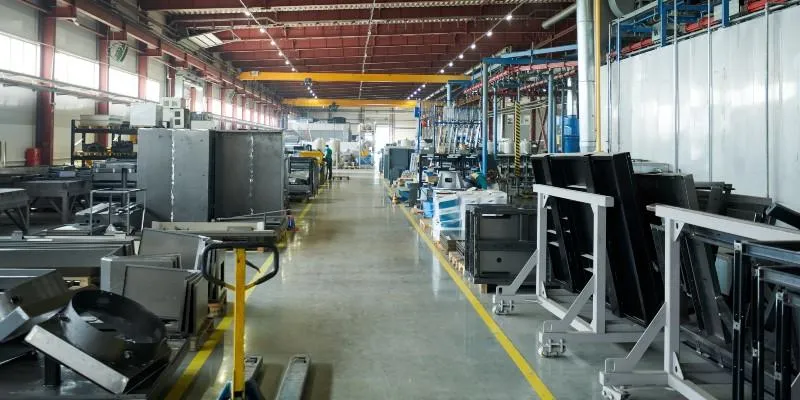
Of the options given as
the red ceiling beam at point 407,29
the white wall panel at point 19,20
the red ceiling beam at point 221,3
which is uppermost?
the red ceiling beam at point 407,29

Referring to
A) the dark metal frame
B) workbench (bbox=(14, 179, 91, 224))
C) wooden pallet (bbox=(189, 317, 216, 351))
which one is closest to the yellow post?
wooden pallet (bbox=(189, 317, 216, 351))

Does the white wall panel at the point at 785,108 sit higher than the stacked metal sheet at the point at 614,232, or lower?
higher

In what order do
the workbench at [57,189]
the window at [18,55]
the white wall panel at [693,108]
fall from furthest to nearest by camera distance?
the window at [18,55]
the workbench at [57,189]
the white wall panel at [693,108]

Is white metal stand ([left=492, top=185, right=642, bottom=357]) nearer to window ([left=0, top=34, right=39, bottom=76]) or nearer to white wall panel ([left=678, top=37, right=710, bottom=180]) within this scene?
white wall panel ([left=678, top=37, right=710, bottom=180])

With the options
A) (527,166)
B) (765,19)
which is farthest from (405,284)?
(527,166)

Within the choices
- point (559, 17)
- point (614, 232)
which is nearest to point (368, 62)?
point (559, 17)

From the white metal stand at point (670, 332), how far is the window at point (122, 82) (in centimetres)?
1782

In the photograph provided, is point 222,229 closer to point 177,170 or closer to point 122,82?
point 177,170

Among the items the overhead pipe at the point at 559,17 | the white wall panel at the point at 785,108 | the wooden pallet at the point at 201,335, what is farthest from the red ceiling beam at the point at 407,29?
the wooden pallet at the point at 201,335

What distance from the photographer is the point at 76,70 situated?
16516 mm

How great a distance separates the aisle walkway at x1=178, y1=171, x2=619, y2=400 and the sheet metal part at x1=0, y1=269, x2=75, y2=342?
1.16 metres

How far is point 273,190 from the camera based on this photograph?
38.2 feet

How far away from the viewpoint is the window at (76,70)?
15.6 meters

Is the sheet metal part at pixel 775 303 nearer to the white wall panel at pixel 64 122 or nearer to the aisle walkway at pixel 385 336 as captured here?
the aisle walkway at pixel 385 336
